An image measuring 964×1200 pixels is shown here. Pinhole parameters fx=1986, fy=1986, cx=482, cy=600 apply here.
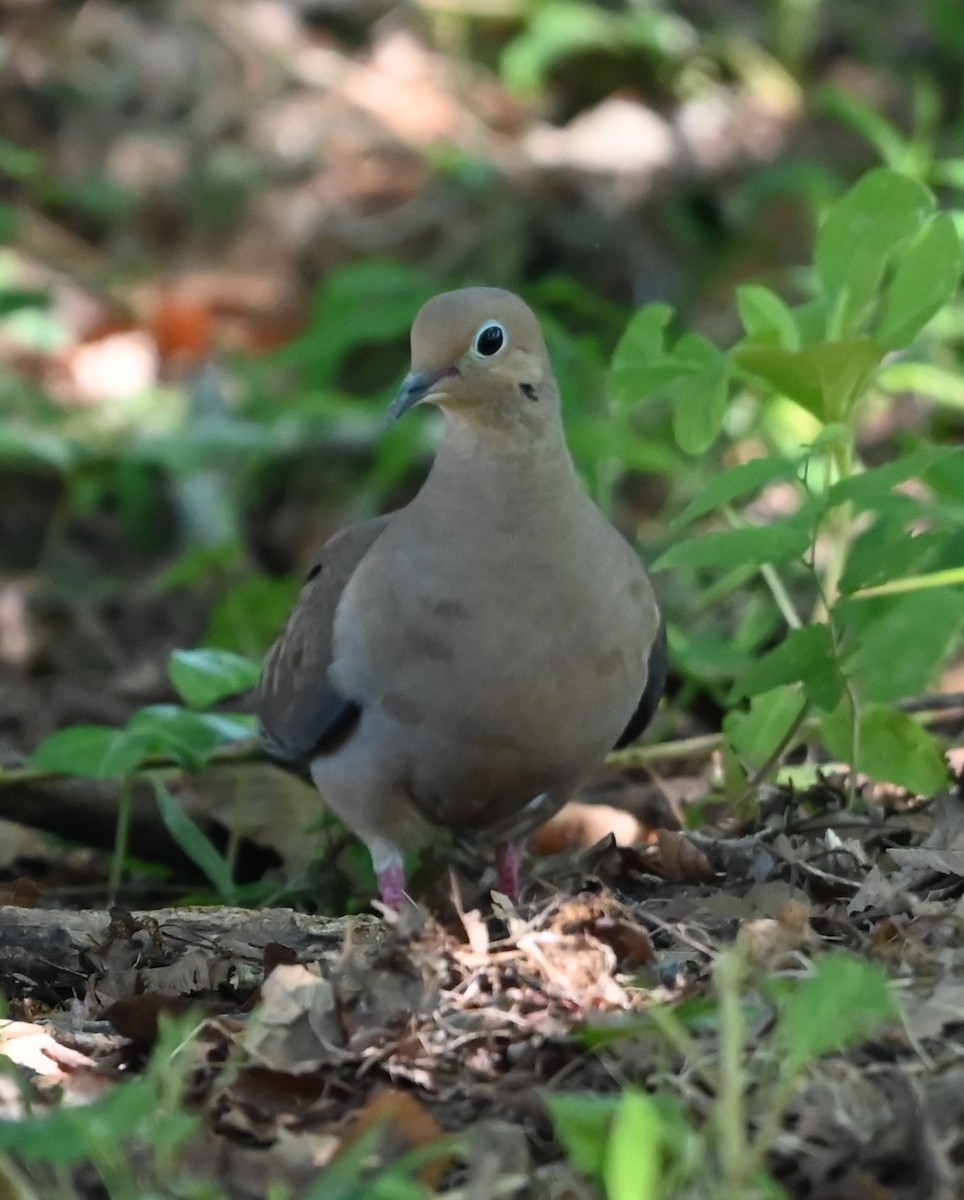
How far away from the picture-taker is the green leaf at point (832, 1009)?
2.33m

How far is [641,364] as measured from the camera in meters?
4.13

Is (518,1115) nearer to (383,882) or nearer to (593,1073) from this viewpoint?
(593,1073)

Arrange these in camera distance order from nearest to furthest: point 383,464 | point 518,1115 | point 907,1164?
point 907,1164 → point 518,1115 → point 383,464

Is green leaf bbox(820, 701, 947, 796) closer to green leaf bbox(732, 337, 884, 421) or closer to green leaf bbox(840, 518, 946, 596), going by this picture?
green leaf bbox(840, 518, 946, 596)

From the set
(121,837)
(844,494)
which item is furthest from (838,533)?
(121,837)

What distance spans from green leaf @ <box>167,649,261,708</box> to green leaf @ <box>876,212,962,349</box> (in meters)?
1.70

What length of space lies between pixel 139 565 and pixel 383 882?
3375mm

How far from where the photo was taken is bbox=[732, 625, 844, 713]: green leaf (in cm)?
388

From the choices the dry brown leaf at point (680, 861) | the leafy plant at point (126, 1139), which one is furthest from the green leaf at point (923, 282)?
the leafy plant at point (126, 1139)

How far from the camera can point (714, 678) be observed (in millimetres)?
5238

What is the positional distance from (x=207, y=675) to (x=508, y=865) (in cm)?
83

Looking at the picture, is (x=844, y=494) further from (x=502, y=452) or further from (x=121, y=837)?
(x=121, y=837)

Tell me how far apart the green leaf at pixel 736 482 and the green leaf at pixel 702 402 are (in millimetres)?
238

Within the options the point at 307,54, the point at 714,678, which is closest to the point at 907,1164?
the point at 714,678
